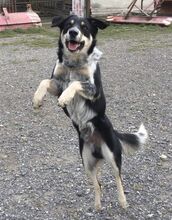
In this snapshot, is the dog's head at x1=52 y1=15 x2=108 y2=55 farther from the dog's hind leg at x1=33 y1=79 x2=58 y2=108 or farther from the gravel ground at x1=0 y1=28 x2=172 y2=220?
the gravel ground at x1=0 y1=28 x2=172 y2=220

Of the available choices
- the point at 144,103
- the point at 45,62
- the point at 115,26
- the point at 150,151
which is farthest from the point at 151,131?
the point at 115,26

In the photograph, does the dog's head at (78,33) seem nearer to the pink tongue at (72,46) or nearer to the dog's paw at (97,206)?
the pink tongue at (72,46)

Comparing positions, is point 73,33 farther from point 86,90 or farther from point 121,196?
point 121,196

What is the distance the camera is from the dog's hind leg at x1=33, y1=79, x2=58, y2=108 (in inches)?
135

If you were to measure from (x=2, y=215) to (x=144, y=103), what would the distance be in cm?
331

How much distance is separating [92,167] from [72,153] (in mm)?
1138

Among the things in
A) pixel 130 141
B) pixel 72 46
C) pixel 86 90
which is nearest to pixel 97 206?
pixel 130 141

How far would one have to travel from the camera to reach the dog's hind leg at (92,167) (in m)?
3.67

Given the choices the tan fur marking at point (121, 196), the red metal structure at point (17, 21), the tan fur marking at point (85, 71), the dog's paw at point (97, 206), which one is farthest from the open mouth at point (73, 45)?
the red metal structure at point (17, 21)

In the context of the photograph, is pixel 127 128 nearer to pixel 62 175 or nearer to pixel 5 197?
pixel 62 175

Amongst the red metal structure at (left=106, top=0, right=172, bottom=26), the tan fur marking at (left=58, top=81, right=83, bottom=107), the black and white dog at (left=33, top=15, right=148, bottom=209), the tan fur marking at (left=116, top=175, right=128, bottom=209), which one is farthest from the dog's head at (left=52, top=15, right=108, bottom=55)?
the red metal structure at (left=106, top=0, right=172, bottom=26)

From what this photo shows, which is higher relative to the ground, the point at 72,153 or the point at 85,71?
the point at 85,71

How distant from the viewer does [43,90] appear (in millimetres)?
3475

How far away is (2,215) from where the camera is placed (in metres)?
3.68
